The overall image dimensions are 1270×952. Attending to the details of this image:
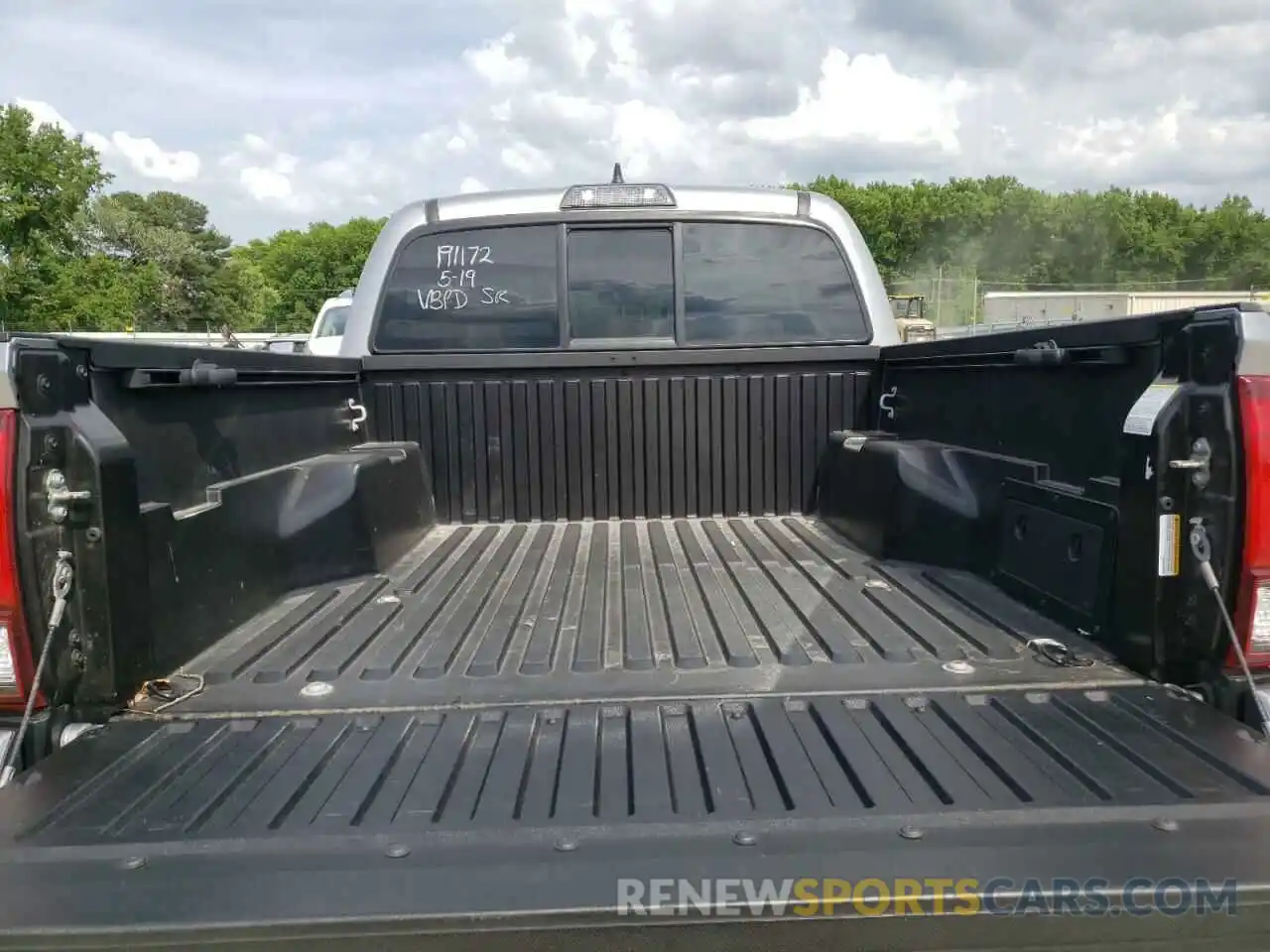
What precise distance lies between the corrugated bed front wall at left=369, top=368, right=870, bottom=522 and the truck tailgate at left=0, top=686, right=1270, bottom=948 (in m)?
2.11

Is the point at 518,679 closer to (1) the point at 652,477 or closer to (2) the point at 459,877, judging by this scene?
(2) the point at 459,877

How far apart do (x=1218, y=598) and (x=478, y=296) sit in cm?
306

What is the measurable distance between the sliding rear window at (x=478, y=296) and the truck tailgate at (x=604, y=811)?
2.38 metres

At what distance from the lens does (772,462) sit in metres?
4.12

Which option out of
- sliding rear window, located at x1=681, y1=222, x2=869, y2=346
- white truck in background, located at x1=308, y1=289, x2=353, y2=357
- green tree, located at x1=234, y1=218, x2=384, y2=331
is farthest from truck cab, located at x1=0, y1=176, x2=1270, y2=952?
green tree, located at x1=234, y1=218, x2=384, y2=331

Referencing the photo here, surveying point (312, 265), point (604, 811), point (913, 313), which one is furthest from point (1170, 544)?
point (312, 265)

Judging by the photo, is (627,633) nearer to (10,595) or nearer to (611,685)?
(611,685)

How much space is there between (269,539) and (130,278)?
173 ft

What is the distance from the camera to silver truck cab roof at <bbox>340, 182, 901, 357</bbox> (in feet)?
13.7

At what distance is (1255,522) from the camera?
184cm

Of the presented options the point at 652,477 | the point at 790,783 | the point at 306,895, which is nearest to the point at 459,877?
the point at 306,895

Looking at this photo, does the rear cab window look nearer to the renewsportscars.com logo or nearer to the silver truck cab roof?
the silver truck cab roof

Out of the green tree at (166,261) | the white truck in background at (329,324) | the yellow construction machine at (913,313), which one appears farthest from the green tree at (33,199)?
the yellow construction machine at (913,313)

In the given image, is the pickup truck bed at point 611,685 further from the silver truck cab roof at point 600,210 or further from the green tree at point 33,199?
the green tree at point 33,199
